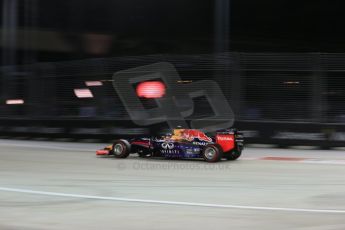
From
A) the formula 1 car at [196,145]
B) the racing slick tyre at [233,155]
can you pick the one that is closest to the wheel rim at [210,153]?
the formula 1 car at [196,145]

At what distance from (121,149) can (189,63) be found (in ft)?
21.3

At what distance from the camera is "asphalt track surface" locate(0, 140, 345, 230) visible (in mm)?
6469

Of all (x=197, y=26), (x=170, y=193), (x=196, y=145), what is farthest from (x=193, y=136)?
(x=197, y=26)

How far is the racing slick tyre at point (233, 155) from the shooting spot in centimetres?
1327

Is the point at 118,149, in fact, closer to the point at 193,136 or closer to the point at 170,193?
the point at 193,136

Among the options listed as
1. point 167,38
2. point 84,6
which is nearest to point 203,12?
point 167,38

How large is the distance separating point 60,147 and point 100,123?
2452 mm

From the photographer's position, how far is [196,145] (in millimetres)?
13000

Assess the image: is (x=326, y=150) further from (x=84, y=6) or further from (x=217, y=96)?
(x=84, y=6)

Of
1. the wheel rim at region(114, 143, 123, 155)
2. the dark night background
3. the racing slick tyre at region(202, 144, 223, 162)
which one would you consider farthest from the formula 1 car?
the dark night background

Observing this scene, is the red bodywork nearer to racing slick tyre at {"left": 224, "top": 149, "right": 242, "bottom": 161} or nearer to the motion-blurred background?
racing slick tyre at {"left": 224, "top": 149, "right": 242, "bottom": 161}

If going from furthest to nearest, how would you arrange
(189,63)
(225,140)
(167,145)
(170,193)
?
(189,63), (167,145), (225,140), (170,193)

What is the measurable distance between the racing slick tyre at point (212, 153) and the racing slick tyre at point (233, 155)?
0.54m

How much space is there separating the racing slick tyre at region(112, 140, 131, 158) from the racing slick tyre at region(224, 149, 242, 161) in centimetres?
256
